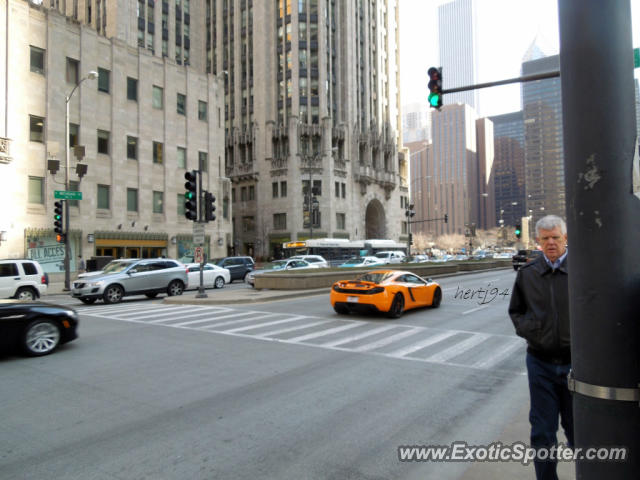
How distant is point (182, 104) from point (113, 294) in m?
29.4

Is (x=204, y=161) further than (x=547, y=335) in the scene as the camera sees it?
Yes

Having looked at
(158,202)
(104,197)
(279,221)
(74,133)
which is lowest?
(279,221)

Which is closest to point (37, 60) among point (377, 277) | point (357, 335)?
point (377, 277)

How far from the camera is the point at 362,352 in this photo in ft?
28.1

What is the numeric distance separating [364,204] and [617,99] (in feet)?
229

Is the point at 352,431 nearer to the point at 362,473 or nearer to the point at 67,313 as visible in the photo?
the point at 362,473

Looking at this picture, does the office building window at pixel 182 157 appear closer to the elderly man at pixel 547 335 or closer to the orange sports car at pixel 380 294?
the orange sports car at pixel 380 294

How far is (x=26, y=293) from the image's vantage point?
1873cm

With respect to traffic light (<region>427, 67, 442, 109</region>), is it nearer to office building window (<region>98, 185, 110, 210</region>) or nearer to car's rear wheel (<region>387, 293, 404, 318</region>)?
car's rear wheel (<region>387, 293, 404, 318</region>)

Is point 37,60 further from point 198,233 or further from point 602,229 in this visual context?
point 602,229

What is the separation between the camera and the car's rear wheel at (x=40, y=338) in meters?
8.26

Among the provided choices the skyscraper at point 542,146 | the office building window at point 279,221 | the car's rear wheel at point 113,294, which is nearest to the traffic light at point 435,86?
the car's rear wheel at point 113,294

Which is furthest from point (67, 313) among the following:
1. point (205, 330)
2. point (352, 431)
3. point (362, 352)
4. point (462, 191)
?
point (462, 191)

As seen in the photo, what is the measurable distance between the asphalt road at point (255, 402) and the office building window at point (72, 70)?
1223 inches
